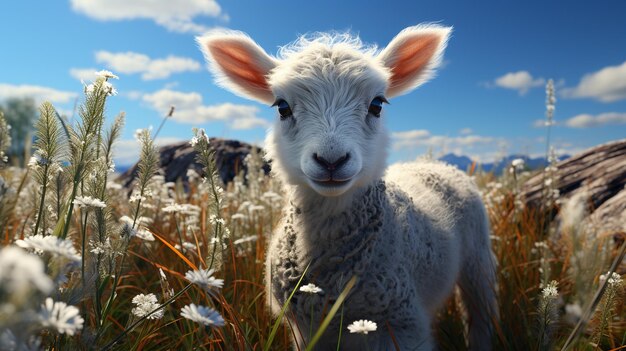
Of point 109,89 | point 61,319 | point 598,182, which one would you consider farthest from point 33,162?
point 598,182

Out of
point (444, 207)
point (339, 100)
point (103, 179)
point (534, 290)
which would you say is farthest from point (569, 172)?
point (103, 179)

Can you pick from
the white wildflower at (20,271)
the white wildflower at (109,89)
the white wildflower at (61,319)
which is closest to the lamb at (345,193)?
the white wildflower at (109,89)

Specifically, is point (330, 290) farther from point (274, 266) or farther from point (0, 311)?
point (0, 311)

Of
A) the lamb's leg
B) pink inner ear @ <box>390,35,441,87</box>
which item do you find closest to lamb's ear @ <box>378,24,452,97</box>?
pink inner ear @ <box>390,35,441,87</box>

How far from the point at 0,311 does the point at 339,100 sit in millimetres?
2293

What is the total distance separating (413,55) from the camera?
12.1ft

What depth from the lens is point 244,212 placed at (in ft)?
18.9

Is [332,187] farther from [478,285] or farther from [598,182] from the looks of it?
[598,182]

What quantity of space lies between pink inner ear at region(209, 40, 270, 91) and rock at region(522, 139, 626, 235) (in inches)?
179

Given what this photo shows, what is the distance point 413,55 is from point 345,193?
1.49m

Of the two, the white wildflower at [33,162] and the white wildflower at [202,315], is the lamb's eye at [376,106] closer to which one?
the white wildflower at [33,162]

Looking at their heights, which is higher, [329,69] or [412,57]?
[412,57]

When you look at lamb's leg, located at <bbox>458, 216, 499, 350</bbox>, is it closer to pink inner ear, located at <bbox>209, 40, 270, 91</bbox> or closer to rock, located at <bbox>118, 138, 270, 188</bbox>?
pink inner ear, located at <bbox>209, 40, 270, 91</bbox>

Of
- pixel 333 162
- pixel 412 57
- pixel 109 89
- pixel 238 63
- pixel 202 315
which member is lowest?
pixel 202 315
